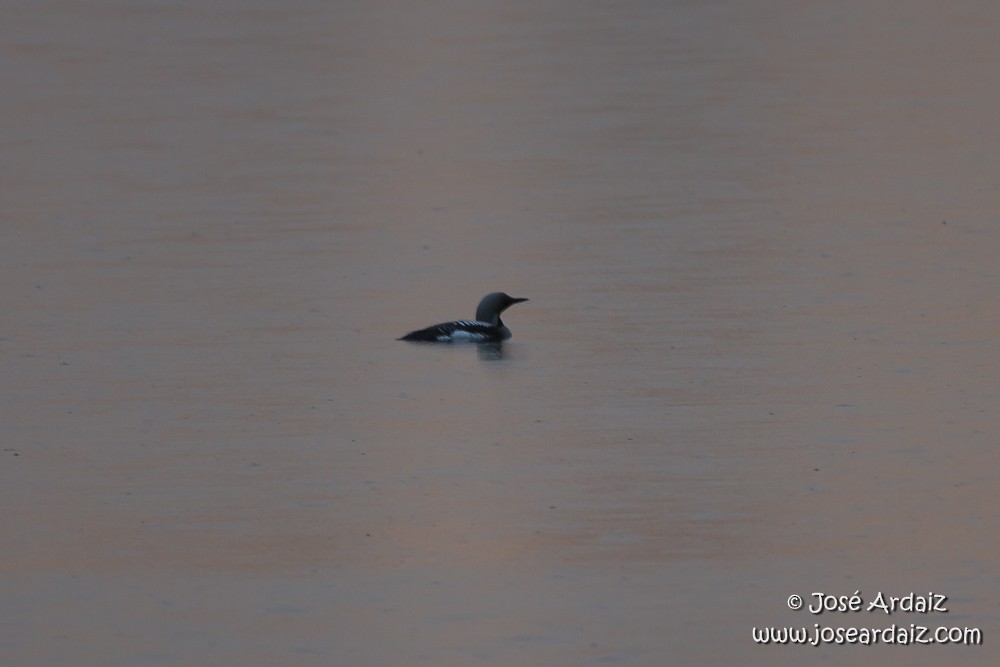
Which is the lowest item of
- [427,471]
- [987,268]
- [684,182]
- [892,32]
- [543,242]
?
[427,471]

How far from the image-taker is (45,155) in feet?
73.0

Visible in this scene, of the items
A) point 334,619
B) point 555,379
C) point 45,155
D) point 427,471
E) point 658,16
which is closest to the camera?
point 334,619

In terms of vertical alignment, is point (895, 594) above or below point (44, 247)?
below

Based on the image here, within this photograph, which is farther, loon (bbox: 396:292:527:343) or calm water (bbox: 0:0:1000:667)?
loon (bbox: 396:292:527:343)

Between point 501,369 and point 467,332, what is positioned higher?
point 467,332

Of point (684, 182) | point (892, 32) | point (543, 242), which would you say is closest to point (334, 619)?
point (543, 242)

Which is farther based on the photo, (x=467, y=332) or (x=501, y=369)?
(x=467, y=332)

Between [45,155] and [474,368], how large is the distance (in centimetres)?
1024

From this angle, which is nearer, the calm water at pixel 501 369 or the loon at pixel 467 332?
the calm water at pixel 501 369

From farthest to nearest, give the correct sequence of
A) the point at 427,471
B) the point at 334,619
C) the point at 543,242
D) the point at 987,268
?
the point at 543,242 → the point at 987,268 → the point at 427,471 → the point at 334,619

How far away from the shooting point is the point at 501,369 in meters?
12.9

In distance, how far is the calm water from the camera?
8.35 metres

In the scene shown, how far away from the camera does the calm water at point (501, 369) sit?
8352mm

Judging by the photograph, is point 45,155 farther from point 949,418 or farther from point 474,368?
point 949,418
